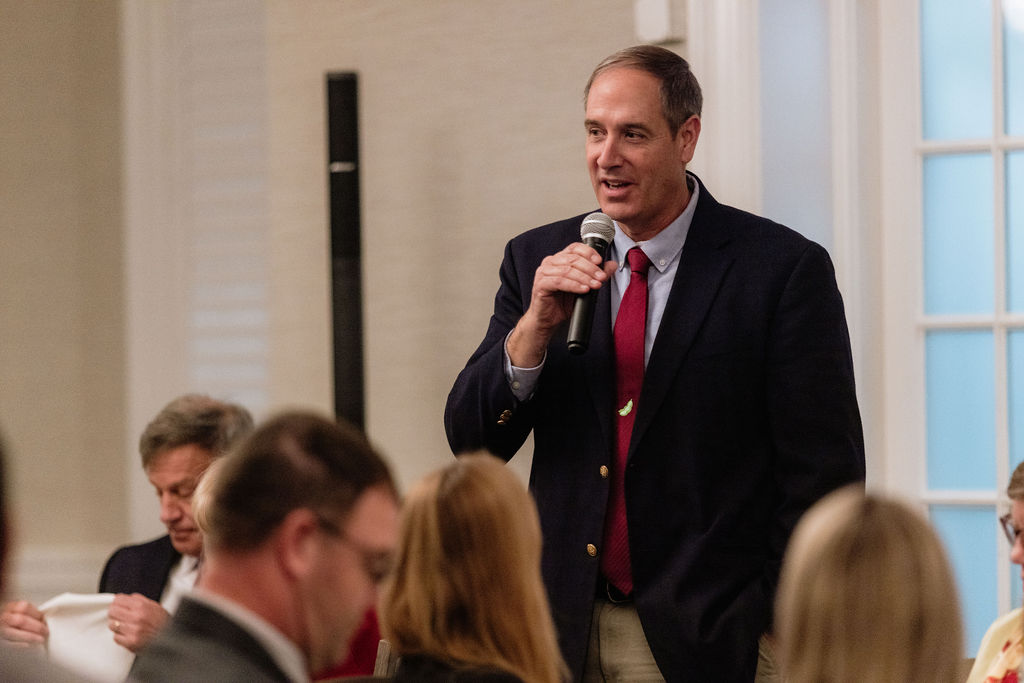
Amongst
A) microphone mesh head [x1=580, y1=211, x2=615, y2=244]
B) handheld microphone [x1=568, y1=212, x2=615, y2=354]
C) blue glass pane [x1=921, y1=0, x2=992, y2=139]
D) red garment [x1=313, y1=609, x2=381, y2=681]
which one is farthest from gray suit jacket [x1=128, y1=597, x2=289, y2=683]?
blue glass pane [x1=921, y1=0, x2=992, y2=139]

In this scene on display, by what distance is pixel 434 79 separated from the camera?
12.4ft

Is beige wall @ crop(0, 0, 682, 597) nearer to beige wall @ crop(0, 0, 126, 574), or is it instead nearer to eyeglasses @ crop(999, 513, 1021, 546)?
beige wall @ crop(0, 0, 126, 574)

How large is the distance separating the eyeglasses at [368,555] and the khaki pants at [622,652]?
106 centimetres

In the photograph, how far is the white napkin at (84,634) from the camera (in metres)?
2.99

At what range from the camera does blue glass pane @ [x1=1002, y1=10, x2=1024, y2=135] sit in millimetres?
3162

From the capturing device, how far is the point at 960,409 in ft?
10.6

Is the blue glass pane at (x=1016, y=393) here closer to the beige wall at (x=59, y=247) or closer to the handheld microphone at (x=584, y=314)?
the handheld microphone at (x=584, y=314)

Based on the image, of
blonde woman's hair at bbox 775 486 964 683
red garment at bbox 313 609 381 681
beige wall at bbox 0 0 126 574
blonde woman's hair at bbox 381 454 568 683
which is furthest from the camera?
beige wall at bbox 0 0 126 574

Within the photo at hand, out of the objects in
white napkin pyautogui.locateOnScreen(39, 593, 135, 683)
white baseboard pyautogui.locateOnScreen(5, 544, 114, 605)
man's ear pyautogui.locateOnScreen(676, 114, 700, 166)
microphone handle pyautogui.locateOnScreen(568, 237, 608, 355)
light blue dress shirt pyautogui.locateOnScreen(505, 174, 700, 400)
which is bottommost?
white baseboard pyautogui.locateOnScreen(5, 544, 114, 605)

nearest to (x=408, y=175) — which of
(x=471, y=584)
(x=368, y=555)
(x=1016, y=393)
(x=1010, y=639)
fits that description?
(x=1016, y=393)

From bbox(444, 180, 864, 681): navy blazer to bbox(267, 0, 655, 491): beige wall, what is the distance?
1036mm

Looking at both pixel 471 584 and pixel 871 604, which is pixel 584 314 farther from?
pixel 871 604

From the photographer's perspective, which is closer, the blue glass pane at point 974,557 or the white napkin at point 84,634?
the white napkin at point 84,634

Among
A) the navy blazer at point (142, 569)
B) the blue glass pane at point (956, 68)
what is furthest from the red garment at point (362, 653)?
the blue glass pane at point (956, 68)
